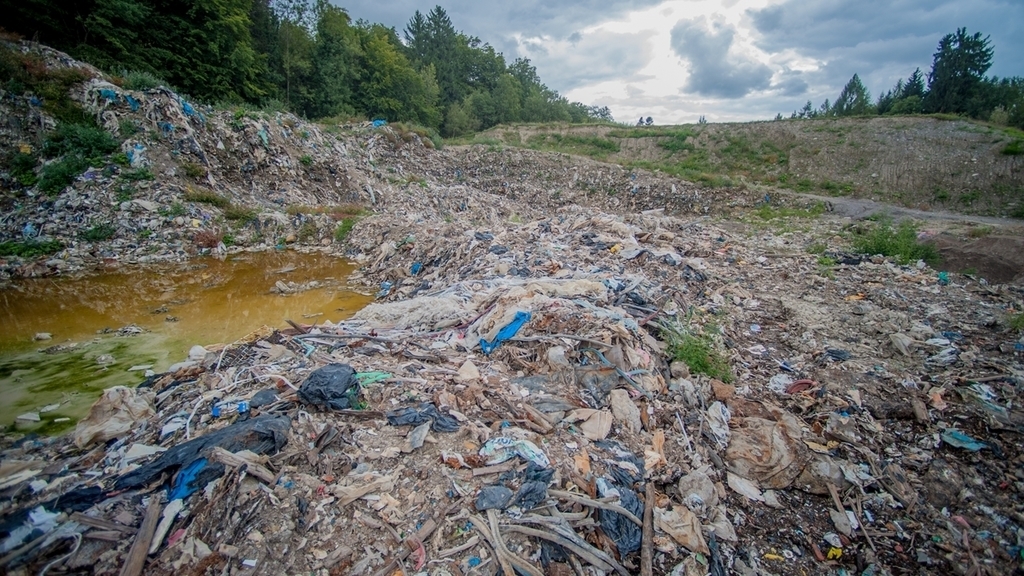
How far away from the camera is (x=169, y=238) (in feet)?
29.7

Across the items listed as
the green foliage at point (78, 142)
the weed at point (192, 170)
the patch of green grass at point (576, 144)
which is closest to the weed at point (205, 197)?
the weed at point (192, 170)

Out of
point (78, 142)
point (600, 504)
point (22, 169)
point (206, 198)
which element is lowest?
point (600, 504)

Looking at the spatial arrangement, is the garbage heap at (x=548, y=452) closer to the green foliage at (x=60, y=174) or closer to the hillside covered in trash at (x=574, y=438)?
the hillside covered in trash at (x=574, y=438)

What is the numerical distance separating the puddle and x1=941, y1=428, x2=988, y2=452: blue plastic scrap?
280 inches

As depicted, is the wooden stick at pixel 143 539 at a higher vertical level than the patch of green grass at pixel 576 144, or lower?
lower

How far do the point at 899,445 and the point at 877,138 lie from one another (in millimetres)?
22518

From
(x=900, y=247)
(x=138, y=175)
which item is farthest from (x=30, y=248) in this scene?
(x=900, y=247)

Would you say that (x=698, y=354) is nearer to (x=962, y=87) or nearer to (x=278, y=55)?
(x=278, y=55)

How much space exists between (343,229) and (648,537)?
10.1 m

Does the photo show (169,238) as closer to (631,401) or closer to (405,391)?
(405,391)

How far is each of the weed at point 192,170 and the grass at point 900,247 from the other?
649 inches

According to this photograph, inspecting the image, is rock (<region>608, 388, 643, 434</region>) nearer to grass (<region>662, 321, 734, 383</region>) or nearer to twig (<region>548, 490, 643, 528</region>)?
twig (<region>548, 490, 643, 528</region>)

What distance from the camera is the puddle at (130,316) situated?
416 cm

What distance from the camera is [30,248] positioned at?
7734 millimetres
